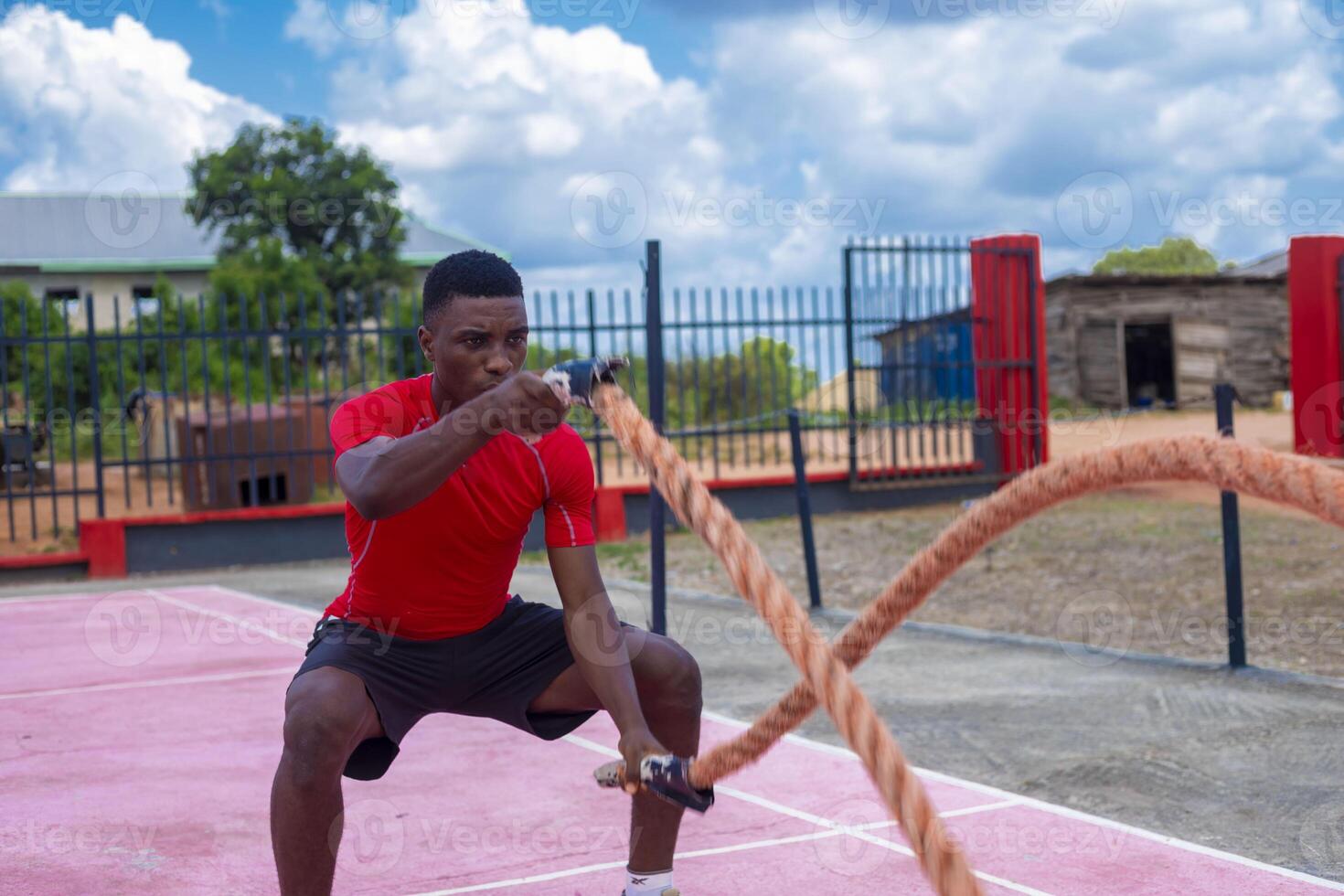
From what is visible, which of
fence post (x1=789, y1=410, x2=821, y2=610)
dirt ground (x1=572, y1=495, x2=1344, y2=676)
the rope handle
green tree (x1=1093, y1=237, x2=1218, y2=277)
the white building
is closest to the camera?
the rope handle

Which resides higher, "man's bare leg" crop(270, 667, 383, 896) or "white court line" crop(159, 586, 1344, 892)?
"man's bare leg" crop(270, 667, 383, 896)

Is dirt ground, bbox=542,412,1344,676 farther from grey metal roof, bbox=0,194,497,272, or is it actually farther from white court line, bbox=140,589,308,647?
grey metal roof, bbox=0,194,497,272

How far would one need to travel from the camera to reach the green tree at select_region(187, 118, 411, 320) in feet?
92.7

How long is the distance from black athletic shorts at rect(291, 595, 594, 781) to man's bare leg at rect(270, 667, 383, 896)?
0.16m

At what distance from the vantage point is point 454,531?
127 inches

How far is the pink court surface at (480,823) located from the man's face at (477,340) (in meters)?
1.58

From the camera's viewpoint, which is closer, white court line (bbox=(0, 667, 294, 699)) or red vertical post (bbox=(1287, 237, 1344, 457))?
white court line (bbox=(0, 667, 294, 699))

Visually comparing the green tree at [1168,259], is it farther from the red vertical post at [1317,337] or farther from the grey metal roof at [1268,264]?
the red vertical post at [1317,337]

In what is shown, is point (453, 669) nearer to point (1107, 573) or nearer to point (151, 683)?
point (151, 683)

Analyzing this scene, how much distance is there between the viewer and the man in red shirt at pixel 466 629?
2.91m

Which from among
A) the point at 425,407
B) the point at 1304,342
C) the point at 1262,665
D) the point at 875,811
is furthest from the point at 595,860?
the point at 1304,342

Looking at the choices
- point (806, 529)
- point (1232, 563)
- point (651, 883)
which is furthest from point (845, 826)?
point (806, 529)

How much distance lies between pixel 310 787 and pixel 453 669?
523mm

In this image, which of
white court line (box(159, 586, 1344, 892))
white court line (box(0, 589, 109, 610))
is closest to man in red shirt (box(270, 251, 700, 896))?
white court line (box(159, 586, 1344, 892))
